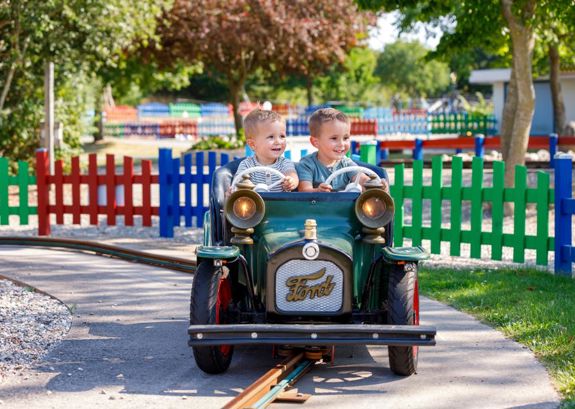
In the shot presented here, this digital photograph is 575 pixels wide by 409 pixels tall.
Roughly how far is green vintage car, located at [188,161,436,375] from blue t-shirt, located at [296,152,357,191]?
0.36 metres

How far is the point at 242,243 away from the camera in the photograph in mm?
6156

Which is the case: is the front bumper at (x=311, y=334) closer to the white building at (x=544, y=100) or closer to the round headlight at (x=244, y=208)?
the round headlight at (x=244, y=208)

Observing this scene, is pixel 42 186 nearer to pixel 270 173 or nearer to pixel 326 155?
pixel 270 173

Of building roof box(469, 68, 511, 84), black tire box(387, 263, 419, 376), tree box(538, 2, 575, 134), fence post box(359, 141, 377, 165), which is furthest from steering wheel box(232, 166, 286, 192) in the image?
building roof box(469, 68, 511, 84)

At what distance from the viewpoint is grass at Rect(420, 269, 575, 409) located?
6.38 m

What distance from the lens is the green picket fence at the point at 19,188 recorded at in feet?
44.9

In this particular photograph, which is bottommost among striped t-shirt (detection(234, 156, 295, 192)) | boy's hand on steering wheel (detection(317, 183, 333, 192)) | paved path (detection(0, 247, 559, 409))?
paved path (detection(0, 247, 559, 409))

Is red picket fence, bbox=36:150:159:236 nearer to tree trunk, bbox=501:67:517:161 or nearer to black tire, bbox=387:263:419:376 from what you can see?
black tire, bbox=387:263:419:376

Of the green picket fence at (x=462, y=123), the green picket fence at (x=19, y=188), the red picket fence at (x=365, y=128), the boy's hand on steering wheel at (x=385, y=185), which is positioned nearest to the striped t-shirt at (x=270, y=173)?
the boy's hand on steering wheel at (x=385, y=185)

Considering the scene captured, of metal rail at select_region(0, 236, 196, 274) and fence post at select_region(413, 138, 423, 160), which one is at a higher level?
fence post at select_region(413, 138, 423, 160)

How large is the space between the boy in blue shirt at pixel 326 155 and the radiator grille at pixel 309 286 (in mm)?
777

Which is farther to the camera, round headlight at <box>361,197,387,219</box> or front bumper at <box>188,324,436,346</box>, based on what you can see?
round headlight at <box>361,197,387,219</box>

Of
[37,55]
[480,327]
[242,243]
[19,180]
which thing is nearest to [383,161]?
[37,55]

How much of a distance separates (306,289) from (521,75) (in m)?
11.3
